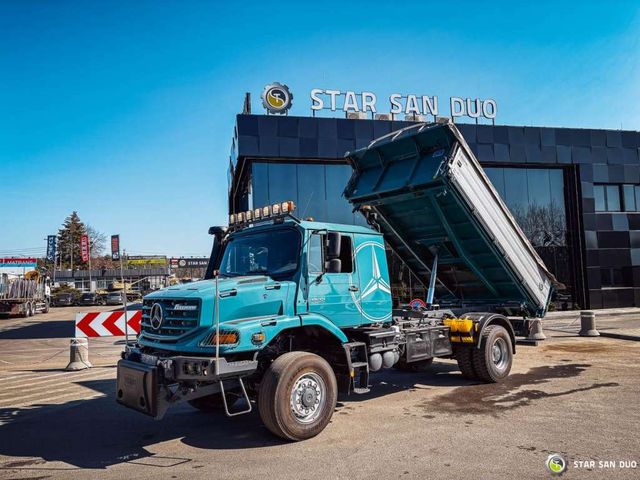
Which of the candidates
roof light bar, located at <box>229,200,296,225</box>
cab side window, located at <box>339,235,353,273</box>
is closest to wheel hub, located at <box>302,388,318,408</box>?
cab side window, located at <box>339,235,353,273</box>

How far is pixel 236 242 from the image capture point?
714 cm

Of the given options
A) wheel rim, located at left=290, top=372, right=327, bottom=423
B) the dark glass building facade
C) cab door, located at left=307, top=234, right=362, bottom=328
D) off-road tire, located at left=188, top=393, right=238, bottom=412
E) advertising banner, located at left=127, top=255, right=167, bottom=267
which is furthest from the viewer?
advertising banner, located at left=127, top=255, right=167, bottom=267

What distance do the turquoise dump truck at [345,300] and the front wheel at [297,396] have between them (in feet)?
0.05

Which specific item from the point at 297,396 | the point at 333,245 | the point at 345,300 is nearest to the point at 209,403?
the point at 297,396

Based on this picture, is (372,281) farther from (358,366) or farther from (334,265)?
(358,366)

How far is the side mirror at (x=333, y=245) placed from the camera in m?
6.22

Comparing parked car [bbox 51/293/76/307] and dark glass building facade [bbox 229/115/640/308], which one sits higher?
dark glass building facade [bbox 229/115/640/308]

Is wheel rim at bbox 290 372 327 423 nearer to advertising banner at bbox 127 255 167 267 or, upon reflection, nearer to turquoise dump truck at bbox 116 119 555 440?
turquoise dump truck at bbox 116 119 555 440

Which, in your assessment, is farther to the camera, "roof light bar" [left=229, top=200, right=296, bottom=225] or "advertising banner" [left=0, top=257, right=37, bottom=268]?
"advertising banner" [left=0, top=257, right=37, bottom=268]

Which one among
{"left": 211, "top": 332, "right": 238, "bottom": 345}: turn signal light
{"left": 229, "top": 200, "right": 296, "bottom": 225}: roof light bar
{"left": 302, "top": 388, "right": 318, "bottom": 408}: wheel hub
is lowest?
{"left": 302, "top": 388, "right": 318, "bottom": 408}: wheel hub

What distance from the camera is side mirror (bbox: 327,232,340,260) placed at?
622 centimetres

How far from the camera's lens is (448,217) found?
8.55 m

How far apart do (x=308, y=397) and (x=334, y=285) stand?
1.55 meters

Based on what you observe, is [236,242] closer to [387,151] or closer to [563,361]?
[387,151]
